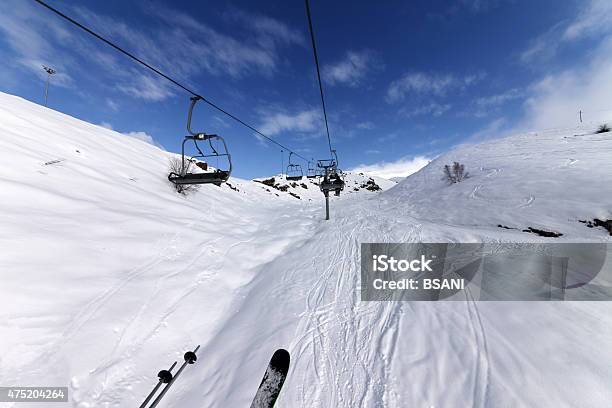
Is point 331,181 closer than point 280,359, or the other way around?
point 280,359

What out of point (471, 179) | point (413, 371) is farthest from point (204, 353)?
point (471, 179)

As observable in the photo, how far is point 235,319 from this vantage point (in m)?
5.23

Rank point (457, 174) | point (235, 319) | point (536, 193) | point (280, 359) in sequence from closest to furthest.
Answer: point (280, 359) < point (235, 319) < point (536, 193) < point (457, 174)

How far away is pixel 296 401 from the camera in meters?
3.38

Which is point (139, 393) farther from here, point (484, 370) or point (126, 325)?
point (484, 370)

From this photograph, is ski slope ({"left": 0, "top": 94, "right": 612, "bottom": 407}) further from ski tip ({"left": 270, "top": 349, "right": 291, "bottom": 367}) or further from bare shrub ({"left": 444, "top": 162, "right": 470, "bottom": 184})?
bare shrub ({"left": 444, "top": 162, "right": 470, "bottom": 184})

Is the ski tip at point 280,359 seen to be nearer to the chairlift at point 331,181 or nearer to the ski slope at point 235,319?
the ski slope at point 235,319

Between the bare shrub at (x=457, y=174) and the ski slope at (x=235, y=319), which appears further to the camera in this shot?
the bare shrub at (x=457, y=174)

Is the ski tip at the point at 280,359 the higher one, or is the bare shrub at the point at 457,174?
the bare shrub at the point at 457,174

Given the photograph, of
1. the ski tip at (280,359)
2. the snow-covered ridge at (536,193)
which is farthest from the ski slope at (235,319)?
the ski tip at (280,359)

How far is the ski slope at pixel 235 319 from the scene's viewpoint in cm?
333

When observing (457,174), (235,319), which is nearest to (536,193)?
(457,174)

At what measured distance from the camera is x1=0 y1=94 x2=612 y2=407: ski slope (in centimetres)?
333

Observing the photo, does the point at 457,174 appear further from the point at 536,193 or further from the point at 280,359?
the point at 280,359
